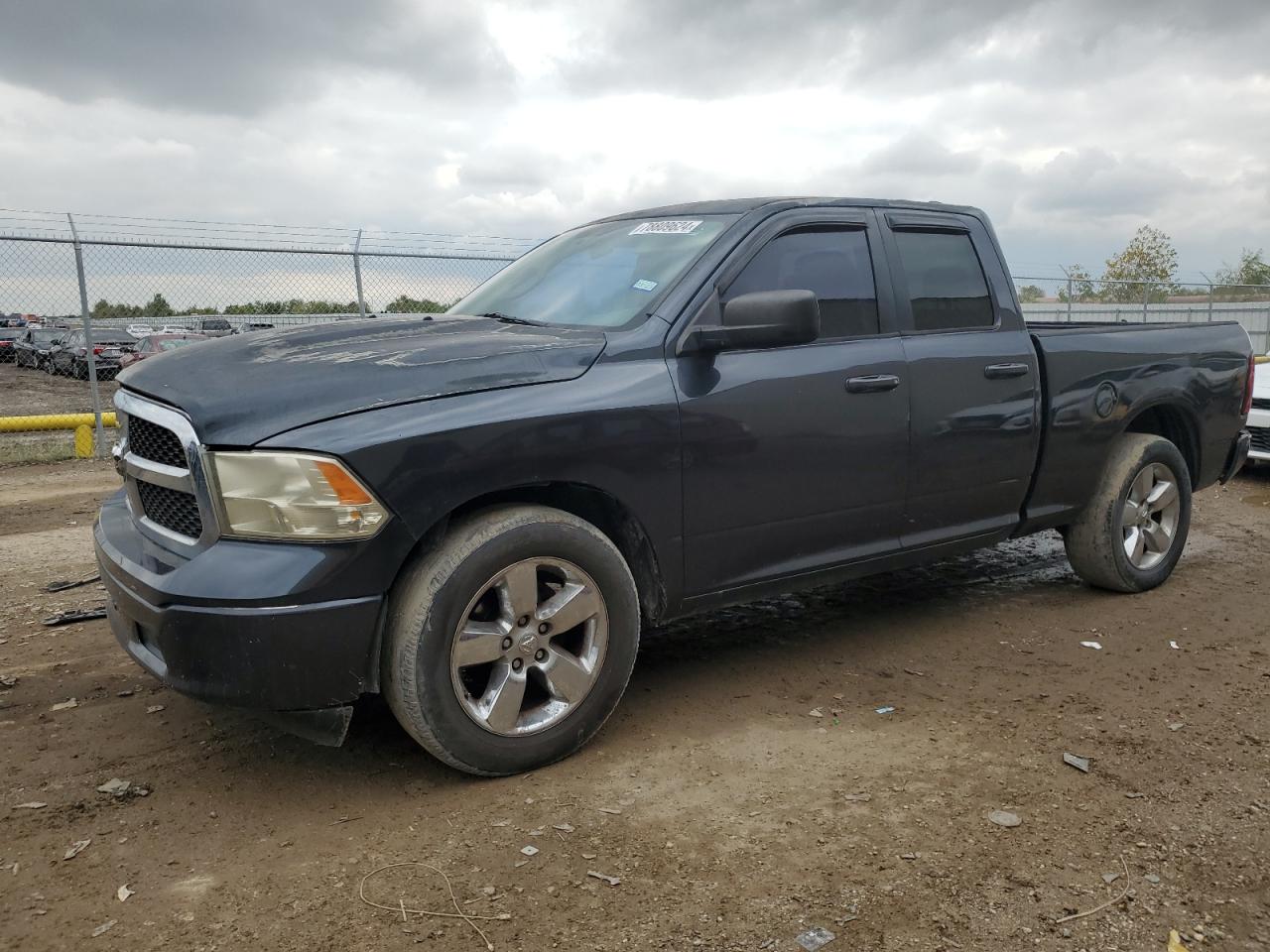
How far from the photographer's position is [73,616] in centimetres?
495

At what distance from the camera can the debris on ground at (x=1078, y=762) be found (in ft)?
11.0

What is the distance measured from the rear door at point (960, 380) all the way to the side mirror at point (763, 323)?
857mm

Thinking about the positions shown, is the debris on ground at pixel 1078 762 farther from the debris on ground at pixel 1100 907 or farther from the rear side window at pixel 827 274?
the rear side window at pixel 827 274

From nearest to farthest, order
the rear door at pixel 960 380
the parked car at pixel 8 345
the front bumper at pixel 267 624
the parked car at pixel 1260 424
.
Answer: the front bumper at pixel 267 624 < the rear door at pixel 960 380 < the parked car at pixel 1260 424 < the parked car at pixel 8 345

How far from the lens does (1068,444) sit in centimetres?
491

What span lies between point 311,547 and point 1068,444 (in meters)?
3.61

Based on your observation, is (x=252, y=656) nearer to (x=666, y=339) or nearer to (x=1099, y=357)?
(x=666, y=339)

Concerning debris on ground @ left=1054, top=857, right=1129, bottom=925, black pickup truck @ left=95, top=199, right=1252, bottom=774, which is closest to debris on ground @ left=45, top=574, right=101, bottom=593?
black pickup truck @ left=95, top=199, right=1252, bottom=774

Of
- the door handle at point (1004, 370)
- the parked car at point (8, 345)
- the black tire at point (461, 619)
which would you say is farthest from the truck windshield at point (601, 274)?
the parked car at point (8, 345)

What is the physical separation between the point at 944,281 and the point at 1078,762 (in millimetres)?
2163

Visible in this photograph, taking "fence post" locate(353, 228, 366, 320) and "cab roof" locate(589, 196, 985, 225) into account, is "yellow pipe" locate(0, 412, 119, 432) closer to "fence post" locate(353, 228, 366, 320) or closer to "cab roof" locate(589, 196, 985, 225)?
"fence post" locate(353, 228, 366, 320)

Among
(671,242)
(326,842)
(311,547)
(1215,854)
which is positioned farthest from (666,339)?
(1215,854)

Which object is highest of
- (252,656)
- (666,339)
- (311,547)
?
(666,339)

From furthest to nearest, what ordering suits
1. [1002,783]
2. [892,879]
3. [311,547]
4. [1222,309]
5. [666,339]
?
1. [1222,309]
2. [666,339]
3. [1002,783]
4. [311,547]
5. [892,879]
